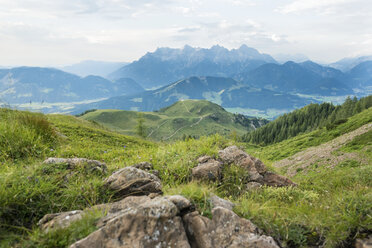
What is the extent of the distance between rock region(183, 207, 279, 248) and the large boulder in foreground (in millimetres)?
3681

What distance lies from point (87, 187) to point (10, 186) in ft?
4.89

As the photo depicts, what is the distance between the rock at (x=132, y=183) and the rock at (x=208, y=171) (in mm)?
1716

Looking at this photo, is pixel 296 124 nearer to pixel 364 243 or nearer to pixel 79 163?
pixel 364 243

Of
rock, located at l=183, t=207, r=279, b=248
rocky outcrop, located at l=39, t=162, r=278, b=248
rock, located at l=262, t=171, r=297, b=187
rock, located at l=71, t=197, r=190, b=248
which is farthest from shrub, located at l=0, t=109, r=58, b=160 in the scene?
rock, located at l=262, t=171, r=297, b=187

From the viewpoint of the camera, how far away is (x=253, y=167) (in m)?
7.73

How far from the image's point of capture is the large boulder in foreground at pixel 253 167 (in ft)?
24.9

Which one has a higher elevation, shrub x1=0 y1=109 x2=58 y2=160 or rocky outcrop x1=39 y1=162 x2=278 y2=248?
shrub x1=0 y1=109 x2=58 y2=160

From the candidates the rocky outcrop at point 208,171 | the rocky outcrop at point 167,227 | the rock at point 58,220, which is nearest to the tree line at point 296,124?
the rocky outcrop at point 208,171

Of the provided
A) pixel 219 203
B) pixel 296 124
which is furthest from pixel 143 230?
pixel 296 124

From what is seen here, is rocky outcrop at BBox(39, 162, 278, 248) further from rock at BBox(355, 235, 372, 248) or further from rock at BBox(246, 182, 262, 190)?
rock at BBox(246, 182, 262, 190)

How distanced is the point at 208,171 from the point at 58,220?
4.58 metres

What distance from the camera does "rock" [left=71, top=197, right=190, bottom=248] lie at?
3.32m

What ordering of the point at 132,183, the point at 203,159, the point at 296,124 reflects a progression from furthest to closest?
the point at 296,124
the point at 203,159
the point at 132,183

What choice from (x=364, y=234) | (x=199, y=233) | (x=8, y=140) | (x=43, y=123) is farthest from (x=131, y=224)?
(x=43, y=123)
